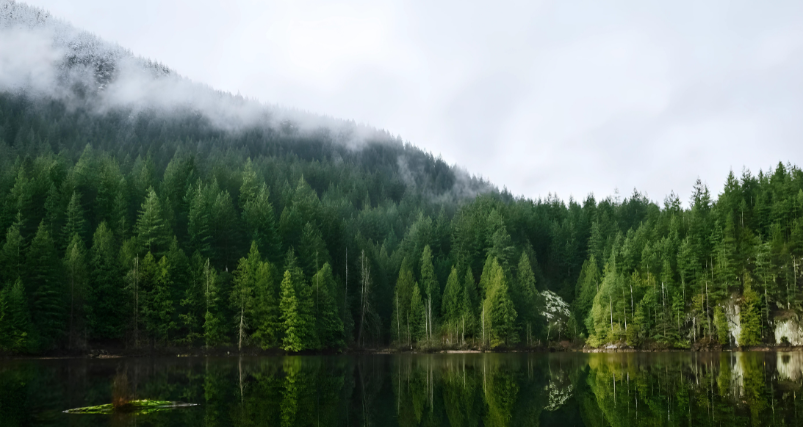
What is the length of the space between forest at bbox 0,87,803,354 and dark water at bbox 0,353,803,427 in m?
28.6

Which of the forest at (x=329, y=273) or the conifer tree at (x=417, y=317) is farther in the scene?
the conifer tree at (x=417, y=317)

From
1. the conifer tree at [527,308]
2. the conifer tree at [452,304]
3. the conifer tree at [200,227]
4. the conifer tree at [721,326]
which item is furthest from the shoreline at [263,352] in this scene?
the conifer tree at [200,227]

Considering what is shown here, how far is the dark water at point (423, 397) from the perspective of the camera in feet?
81.4

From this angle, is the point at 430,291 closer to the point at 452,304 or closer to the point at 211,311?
the point at 452,304

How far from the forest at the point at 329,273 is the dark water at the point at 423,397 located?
28566mm

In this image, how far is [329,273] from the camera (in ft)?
307

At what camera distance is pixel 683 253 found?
103750 millimetres

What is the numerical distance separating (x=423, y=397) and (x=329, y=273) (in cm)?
6095

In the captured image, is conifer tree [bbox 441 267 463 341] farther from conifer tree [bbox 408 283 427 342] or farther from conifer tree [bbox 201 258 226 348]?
conifer tree [bbox 201 258 226 348]

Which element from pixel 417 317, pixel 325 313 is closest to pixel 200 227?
pixel 325 313

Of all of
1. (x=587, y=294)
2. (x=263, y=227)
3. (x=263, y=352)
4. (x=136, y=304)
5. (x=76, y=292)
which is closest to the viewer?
(x=76, y=292)

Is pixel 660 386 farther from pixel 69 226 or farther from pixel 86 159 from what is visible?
Result: pixel 86 159

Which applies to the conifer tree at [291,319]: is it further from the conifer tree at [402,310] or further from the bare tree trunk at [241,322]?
the conifer tree at [402,310]

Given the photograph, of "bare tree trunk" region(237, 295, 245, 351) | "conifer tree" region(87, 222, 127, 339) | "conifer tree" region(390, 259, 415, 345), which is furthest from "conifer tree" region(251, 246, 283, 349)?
"conifer tree" region(390, 259, 415, 345)
